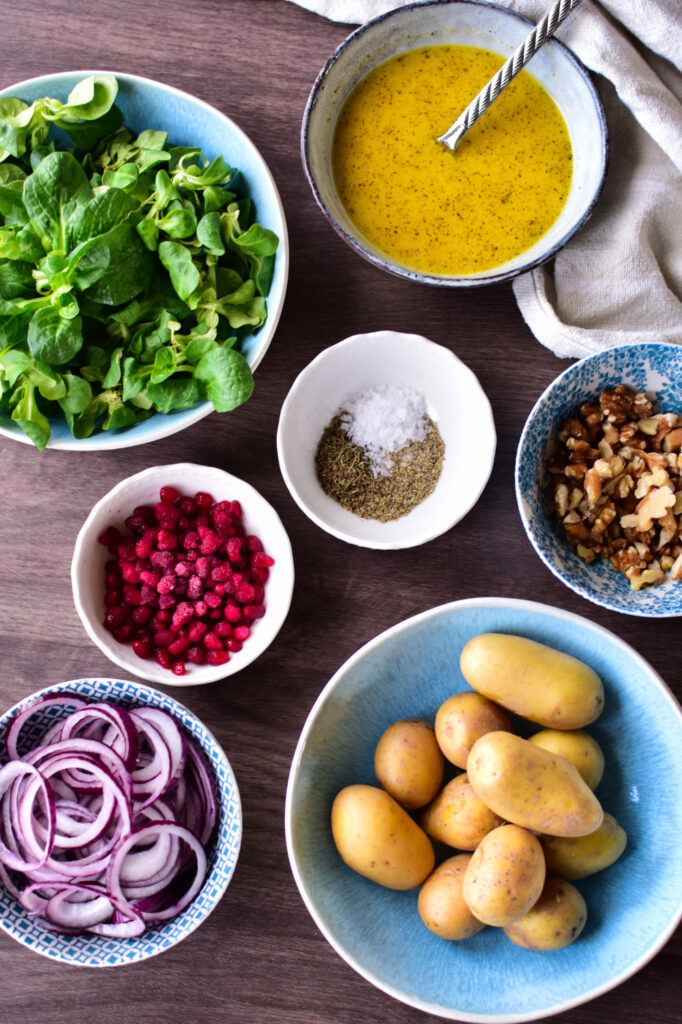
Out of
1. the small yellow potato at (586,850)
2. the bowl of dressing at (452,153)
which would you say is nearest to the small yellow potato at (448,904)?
the small yellow potato at (586,850)

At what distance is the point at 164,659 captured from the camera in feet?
4.50

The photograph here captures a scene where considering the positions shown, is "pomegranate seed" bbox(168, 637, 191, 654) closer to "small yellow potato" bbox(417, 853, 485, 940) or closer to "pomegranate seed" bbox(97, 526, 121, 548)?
"pomegranate seed" bbox(97, 526, 121, 548)

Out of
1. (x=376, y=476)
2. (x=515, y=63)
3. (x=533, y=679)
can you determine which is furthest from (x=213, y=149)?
(x=533, y=679)

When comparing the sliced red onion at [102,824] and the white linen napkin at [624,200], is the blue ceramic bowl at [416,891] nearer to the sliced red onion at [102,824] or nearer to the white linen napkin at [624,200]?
the sliced red onion at [102,824]

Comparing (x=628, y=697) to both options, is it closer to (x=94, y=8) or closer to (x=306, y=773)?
(x=306, y=773)

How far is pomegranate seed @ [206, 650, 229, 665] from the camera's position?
1.37 metres

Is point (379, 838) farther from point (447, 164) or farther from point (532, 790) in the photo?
point (447, 164)

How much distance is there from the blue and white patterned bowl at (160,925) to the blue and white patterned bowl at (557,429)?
2.07 feet

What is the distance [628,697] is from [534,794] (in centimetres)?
28

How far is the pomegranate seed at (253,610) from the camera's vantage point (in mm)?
1383

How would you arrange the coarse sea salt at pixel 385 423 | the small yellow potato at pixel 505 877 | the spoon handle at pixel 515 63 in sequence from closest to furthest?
1. the small yellow potato at pixel 505 877
2. the spoon handle at pixel 515 63
3. the coarse sea salt at pixel 385 423

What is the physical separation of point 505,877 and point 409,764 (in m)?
0.22

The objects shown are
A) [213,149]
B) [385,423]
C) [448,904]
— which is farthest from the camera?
[385,423]

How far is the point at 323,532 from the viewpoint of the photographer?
1456 millimetres
